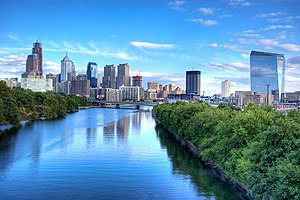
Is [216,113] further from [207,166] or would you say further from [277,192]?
[277,192]

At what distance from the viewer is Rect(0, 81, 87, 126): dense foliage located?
5209 cm

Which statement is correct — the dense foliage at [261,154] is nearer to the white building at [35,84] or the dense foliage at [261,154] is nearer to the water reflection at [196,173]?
the water reflection at [196,173]

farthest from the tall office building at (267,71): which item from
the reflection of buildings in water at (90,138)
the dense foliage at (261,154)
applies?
the dense foliage at (261,154)

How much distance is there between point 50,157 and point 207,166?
1346cm

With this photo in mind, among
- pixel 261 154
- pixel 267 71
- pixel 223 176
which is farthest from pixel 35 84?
pixel 261 154

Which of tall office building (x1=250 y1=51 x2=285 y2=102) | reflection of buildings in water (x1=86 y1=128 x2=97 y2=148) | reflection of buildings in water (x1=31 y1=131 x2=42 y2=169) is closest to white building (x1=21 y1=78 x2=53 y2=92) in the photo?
tall office building (x1=250 y1=51 x2=285 y2=102)

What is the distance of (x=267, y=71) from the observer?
123500mm

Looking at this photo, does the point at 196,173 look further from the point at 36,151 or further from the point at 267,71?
the point at 267,71

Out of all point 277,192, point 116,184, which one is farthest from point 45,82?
point 277,192

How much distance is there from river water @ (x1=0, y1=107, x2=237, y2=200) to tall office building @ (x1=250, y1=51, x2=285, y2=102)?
286 feet

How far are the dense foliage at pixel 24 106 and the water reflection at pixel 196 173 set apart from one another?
23439mm

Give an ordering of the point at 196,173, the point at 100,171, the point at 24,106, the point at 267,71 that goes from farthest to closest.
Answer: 1. the point at 267,71
2. the point at 24,106
3. the point at 196,173
4. the point at 100,171

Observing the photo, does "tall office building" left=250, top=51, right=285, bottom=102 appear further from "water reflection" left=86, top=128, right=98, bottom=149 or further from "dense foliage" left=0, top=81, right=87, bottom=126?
"water reflection" left=86, top=128, right=98, bottom=149

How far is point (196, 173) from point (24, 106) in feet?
171
